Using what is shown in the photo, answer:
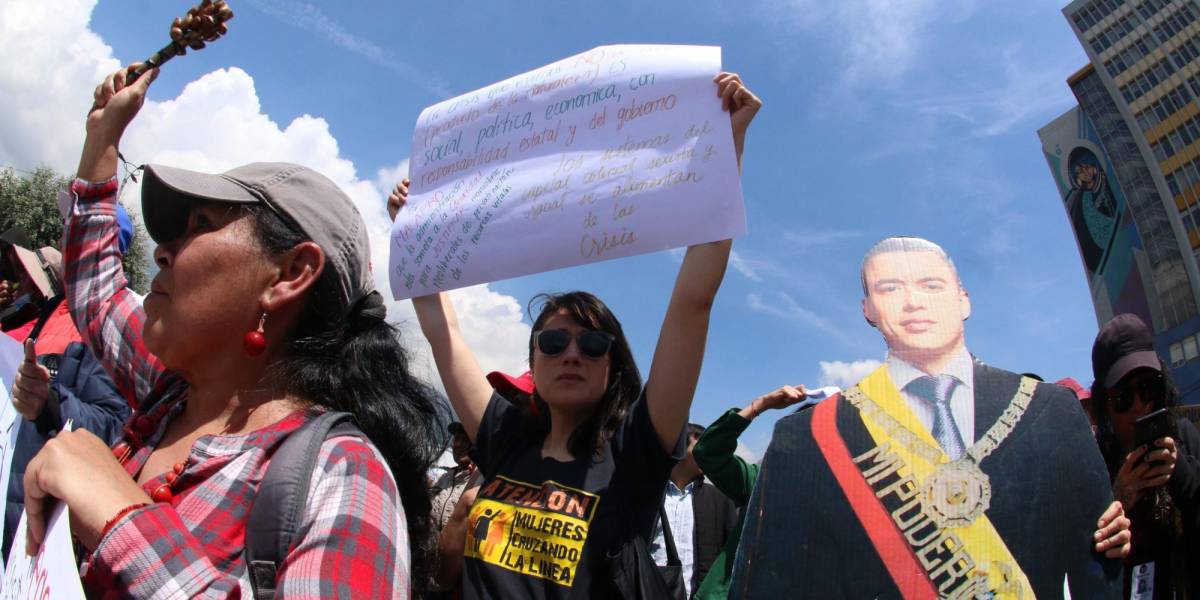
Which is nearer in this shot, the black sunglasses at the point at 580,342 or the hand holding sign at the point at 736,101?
the hand holding sign at the point at 736,101

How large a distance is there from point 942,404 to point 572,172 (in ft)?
3.55

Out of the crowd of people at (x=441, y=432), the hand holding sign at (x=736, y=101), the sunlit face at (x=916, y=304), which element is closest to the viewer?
the crowd of people at (x=441, y=432)

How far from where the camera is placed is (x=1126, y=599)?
2.58 m

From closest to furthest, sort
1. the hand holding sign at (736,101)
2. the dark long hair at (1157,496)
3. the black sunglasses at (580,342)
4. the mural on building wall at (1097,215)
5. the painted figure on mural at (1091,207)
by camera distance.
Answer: the hand holding sign at (736,101)
the black sunglasses at (580,342)
the dark long hair at (1157,496)
the mural on building wall at (1097,215)
the painted figure on mural at (1091,207)

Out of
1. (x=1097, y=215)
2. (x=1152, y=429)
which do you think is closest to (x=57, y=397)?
(x=1152, y=429)

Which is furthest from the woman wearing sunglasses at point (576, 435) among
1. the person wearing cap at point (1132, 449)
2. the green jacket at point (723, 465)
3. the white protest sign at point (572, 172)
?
the person wearing cap at point (1132, 449)

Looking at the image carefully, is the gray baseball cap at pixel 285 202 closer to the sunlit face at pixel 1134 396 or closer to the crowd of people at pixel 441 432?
the crowd of people at pixel 441 432

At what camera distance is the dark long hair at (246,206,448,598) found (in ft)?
4.30

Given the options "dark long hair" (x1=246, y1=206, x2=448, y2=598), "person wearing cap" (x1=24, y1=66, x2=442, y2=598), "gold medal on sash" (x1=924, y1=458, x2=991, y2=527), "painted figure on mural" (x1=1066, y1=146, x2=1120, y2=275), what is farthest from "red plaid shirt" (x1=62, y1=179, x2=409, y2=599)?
"painted figure on mural" (x1=1066, y1=146, x2=1120, y2=275)

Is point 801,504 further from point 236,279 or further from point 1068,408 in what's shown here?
point 236,279

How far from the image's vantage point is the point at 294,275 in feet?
4.37

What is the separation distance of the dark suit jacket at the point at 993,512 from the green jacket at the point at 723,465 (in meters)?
0.41

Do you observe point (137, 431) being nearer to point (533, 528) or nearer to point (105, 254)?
point (105, 254)

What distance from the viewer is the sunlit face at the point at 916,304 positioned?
1.69m
